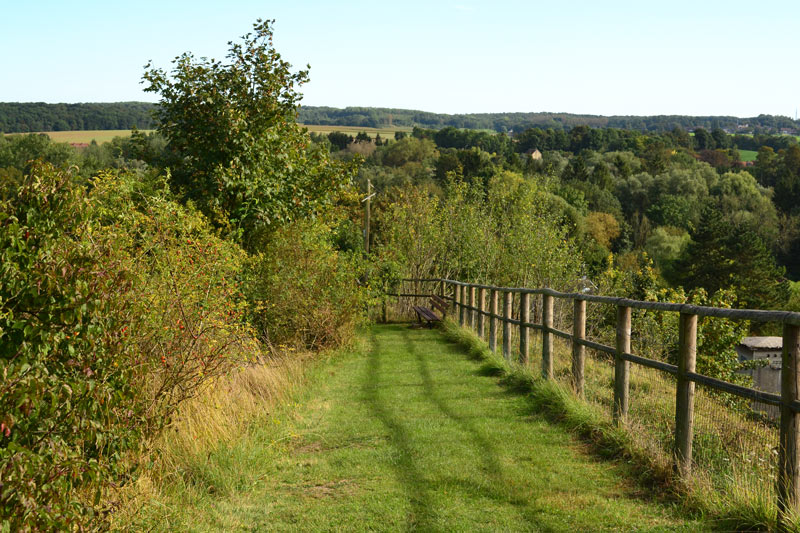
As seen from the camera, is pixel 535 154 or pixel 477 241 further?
pixel 535 154

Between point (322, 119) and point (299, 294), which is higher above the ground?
point (322, 119)

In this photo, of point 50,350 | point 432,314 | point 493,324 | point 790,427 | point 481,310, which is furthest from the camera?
point 432,314

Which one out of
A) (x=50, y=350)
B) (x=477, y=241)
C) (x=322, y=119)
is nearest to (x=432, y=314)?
(x=477, y=241)

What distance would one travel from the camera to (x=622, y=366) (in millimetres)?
6578

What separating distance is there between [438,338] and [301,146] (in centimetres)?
557

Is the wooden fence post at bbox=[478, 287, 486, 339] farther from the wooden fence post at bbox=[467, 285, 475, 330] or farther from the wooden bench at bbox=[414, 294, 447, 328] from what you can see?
the wooden bench at bbox=[414, 294, 447, 328]

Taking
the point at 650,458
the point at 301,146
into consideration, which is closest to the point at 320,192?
the point at 301,146

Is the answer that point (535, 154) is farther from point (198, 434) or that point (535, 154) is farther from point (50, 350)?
point (50, 350)

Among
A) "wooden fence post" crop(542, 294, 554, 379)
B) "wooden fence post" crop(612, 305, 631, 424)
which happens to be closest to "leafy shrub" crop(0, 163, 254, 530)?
"wooden fence post" crop(612, 305, 631, 424)

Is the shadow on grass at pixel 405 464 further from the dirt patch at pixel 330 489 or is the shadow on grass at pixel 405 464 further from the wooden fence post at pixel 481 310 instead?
the wooden fence post at pixel 481 310

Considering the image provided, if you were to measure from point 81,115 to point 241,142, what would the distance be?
304 ft

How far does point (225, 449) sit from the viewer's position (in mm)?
6059

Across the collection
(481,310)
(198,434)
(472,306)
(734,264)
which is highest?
(198,434)

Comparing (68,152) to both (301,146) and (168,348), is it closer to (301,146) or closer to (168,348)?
(301,146)
